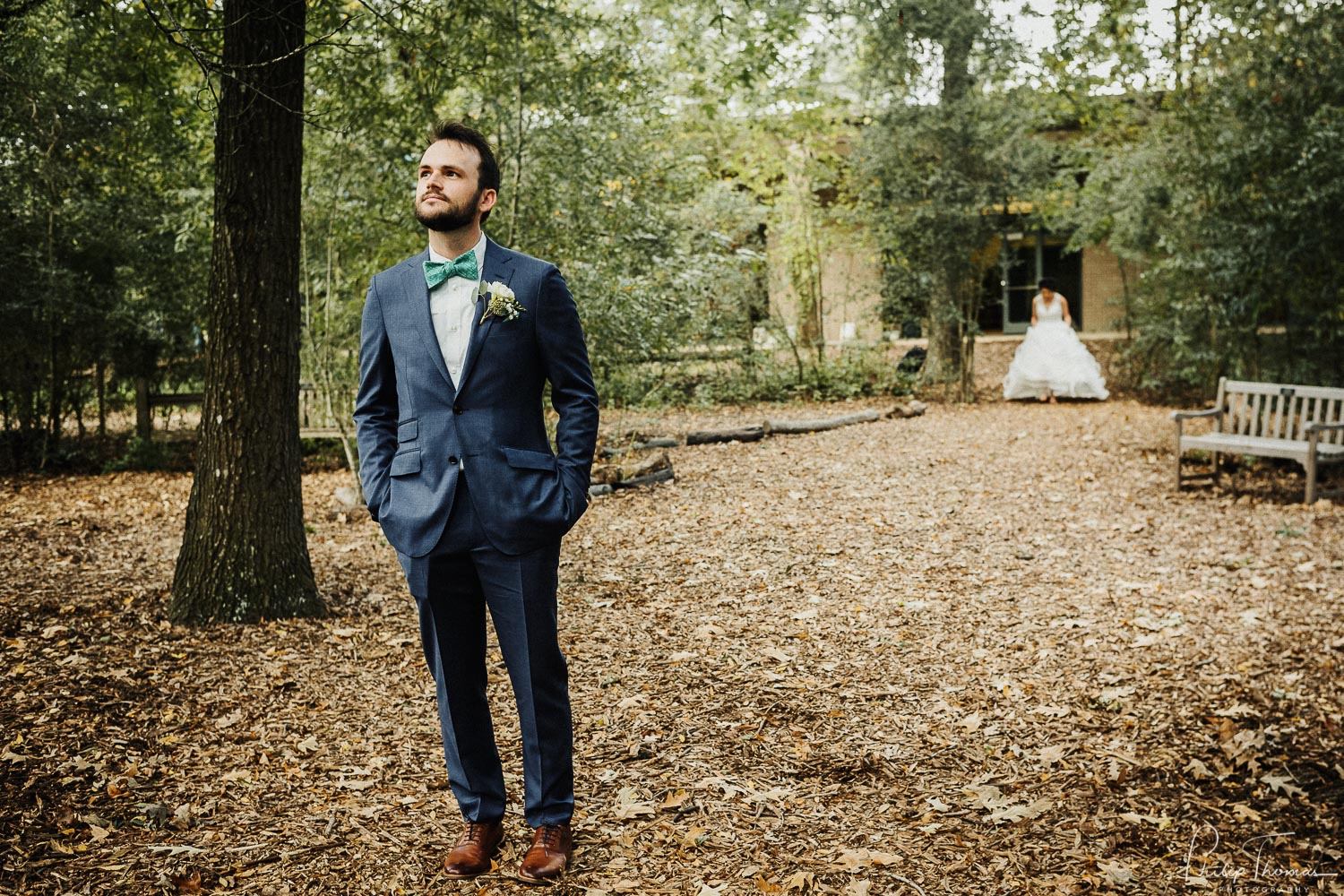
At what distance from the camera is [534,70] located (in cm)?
873

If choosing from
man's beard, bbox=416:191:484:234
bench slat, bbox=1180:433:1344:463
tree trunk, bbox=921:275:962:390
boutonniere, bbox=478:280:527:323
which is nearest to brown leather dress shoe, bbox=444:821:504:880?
boutonniere, bbox=478:280:527:323

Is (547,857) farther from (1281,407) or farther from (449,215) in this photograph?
(1281,407)

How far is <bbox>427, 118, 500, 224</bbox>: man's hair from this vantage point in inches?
126

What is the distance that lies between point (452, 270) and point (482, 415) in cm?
47

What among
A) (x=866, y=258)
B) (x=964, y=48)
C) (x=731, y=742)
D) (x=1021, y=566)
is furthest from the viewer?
(x=866, y=258)

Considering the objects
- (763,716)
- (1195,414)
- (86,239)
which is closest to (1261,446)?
(1195,414)

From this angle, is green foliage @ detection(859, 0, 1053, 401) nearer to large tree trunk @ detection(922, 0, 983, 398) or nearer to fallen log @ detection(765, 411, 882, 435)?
large tree trunk @ detection(922, 0, 983, 398)

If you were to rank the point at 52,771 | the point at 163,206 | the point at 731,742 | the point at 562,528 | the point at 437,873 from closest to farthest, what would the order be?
the point at 562,528 < the point at 437,873 < the point at 52,771 < the point at 731,742 < the point at 163,206

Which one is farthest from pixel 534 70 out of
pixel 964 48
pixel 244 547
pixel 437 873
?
pixel 964 48

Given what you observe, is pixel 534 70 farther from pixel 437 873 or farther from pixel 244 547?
pixel 437 873

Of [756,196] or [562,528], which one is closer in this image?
[562,528]

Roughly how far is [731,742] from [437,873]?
5.26 ft

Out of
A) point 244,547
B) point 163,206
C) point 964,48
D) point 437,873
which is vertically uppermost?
point 964,48

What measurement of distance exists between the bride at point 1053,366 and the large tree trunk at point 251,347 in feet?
46.7
